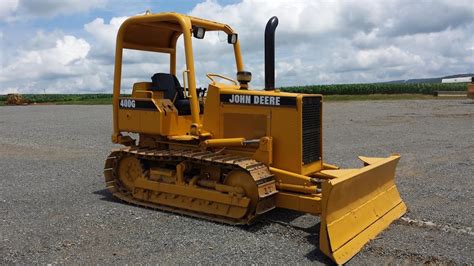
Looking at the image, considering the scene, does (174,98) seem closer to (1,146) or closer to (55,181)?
(55,181)

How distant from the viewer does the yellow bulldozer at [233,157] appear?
6508 mm

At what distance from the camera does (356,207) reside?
21.3ft

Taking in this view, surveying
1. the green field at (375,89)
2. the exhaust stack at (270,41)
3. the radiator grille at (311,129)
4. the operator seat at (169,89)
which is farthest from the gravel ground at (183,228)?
the green field at (375,89)

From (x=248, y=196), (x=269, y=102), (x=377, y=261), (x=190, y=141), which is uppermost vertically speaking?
(x=269, y=102)

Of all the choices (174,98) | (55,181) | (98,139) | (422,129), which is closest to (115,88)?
(174,98)

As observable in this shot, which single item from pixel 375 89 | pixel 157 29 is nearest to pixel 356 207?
pixel 157 29

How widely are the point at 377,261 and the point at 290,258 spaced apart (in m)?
0.98

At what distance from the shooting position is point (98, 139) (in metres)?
17.2

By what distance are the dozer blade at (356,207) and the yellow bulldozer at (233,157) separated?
0.05ft

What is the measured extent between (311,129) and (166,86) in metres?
2.76

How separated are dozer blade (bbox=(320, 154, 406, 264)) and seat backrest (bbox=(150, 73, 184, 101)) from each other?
2973mm

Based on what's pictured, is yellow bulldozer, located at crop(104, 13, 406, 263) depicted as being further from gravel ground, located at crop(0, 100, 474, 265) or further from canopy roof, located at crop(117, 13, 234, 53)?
gravel ground, located at crop(0, 100, 474, 265)

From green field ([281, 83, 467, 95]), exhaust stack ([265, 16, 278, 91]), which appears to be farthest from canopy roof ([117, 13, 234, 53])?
green field ([281, 83, 467, 95])

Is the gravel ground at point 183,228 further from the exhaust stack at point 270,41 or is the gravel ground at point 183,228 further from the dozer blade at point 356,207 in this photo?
the exhaust stack at point 270,41
